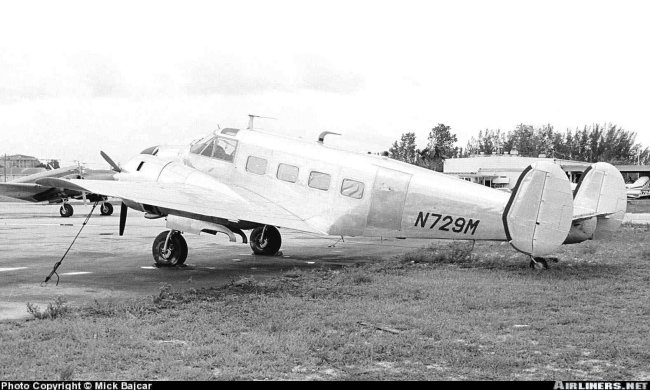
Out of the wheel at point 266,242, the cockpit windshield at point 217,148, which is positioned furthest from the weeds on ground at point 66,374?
the wheel at point 266,242

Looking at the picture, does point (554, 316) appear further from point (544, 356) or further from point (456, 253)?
point (456, 253)

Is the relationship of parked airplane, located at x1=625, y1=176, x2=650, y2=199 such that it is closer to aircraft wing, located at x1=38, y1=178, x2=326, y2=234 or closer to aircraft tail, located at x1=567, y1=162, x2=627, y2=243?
aircraft tail, located at x1=567, y1=162, x2=627, y2=243

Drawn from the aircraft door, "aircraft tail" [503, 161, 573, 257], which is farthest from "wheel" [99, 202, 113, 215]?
"aircraft tail" [503, 161, 573, 257]

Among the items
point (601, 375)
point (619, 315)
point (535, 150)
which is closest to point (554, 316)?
point (619, 315)

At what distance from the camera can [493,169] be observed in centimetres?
9312

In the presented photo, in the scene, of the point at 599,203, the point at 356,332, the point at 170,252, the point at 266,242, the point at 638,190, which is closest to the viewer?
the point at 356,332

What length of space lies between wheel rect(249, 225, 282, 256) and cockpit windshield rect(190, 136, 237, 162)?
2796 millimetres

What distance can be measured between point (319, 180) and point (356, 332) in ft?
23.2

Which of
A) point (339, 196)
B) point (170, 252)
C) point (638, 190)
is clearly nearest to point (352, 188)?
point (339, 196)

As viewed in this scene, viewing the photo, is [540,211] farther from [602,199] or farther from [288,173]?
[288,173]

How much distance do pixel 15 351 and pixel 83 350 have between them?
70cm

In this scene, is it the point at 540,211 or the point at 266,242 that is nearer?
the point at 540,211

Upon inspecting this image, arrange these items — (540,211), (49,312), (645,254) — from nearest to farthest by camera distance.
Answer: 1. (49,312)
2. (540,211)
3. (645,254)

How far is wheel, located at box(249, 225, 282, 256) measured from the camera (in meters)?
17.8
